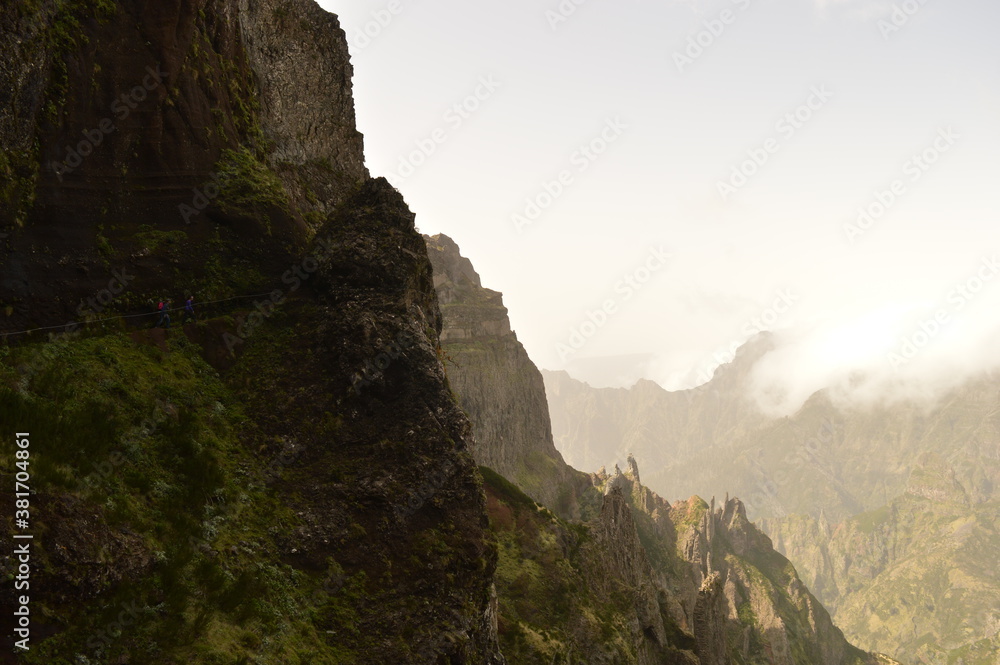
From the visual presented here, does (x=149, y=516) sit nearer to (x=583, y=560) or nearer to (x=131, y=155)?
(x=131, y=155)

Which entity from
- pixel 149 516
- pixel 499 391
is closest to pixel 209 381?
pixel 149 516

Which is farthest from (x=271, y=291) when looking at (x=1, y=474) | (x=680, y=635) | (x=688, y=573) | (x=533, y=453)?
(x=688, y=573)

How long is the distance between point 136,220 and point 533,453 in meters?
141

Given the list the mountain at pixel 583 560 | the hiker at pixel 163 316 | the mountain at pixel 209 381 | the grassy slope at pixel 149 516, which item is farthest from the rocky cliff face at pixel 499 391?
the grassy slope at pixel 149 516

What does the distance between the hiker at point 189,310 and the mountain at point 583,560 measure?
41.8 ft

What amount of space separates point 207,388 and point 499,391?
424 feet

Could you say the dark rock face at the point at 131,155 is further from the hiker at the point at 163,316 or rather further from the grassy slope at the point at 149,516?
the grassy slope at the point at 149,516

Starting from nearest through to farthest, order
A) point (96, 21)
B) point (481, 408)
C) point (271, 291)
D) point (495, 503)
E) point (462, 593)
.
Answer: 1. point (462, 593)
2. point (96, 21)
3. point (271, 291)
4. point (495, 503)
5. point (481, 408)

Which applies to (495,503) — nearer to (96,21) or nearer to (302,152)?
(302,152)

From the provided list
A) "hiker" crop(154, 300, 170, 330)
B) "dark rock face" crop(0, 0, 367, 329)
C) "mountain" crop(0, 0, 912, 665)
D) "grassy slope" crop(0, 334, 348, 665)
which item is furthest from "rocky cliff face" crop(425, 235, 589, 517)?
"grassy slope" crop(0, 334, 348, 665)

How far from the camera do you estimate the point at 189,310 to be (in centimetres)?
2547

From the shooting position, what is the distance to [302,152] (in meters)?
37.1

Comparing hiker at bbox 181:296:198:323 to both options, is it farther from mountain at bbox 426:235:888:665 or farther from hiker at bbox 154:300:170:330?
mountain at bbox 426:235:888:665

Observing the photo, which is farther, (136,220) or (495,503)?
(495,503)
